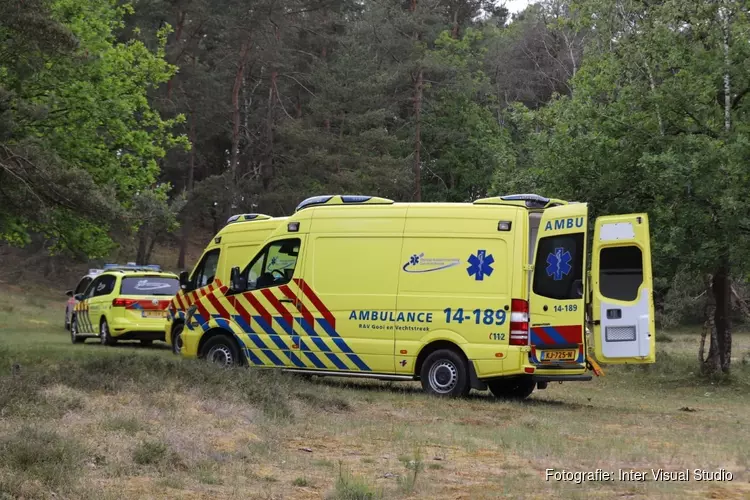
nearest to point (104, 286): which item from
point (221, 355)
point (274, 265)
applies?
point (221, 355)

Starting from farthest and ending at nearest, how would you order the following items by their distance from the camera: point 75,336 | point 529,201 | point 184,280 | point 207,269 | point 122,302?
point 75,336 → point 122,302 → point 184,280 → point 207,269 → point 529,201

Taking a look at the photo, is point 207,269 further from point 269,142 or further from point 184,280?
point 269,142

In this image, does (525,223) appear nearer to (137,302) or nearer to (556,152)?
(556,152)

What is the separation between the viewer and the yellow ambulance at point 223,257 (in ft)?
56.1

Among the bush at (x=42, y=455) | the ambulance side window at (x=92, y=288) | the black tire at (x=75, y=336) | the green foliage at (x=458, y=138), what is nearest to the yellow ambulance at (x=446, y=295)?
the bush at (x=42, y=455)

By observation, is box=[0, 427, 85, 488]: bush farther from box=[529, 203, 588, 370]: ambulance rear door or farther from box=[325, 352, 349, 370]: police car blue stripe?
box=[529, 203, 588, 370]: ambulance rear door

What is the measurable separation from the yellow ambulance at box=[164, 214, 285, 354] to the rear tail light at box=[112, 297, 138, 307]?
5599 mm

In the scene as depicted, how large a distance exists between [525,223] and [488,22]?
6051 cm

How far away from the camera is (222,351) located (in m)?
16.2

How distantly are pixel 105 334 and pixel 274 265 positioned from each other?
9.71m

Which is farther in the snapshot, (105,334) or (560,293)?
(105,334)

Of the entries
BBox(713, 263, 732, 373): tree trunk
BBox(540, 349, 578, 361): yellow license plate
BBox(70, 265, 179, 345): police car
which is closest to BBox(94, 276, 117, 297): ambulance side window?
BBox(70, 265, 179, 345): police car

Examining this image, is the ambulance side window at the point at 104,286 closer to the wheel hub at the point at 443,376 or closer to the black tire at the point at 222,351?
the black tire at the point at 222,351

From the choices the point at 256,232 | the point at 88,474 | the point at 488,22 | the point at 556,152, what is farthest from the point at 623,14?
the point at 488,22
